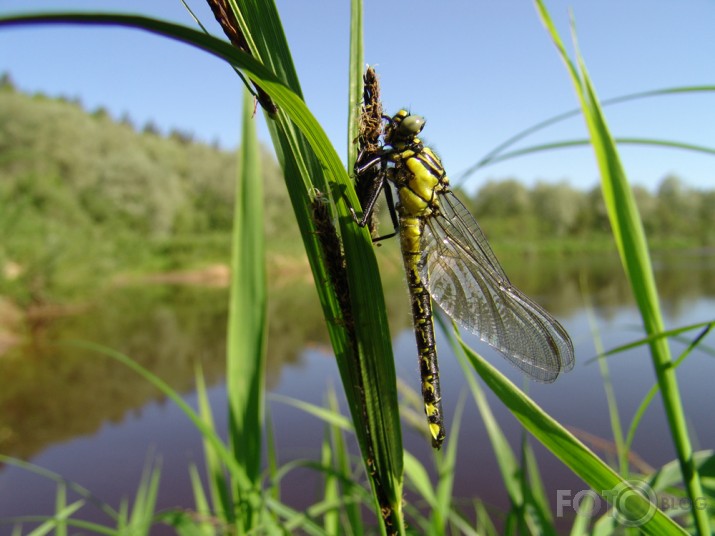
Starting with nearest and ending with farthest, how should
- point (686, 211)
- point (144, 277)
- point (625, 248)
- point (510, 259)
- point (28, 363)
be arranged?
point (625, 248), point (28, 363), point (144, 277), point (686, 211), point (510, 259)

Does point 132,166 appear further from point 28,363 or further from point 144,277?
point 28,363

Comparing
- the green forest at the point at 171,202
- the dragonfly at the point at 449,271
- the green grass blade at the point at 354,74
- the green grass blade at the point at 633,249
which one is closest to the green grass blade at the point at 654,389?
the green grass blade at the point at 633,249

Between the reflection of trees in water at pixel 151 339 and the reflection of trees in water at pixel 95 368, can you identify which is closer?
the reflection of trees in water at pixel 95 368

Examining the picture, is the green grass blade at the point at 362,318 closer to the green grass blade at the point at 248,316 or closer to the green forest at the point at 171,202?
the green grass blade at the point at 248,316

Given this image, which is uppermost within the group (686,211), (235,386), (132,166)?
(132,166)

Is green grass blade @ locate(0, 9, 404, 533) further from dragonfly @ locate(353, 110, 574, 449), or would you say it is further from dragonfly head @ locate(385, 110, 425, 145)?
dragonfly head @ locate(385, 110, 425, 145)

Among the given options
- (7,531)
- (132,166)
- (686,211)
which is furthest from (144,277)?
(686,211)
